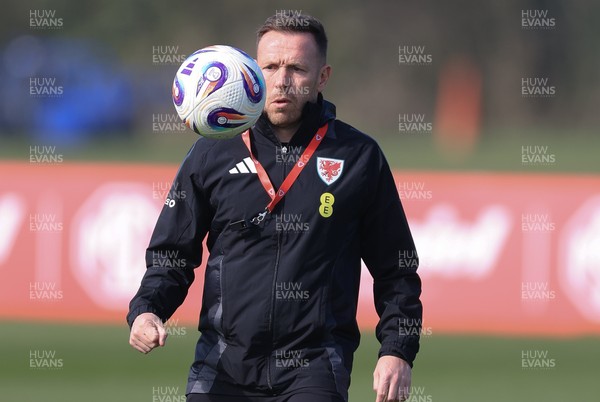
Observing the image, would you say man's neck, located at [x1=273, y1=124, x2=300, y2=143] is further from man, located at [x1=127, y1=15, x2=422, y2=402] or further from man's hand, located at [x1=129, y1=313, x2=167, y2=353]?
man's hand, located at [x1=129, y1=313, x2=167, y2=353]

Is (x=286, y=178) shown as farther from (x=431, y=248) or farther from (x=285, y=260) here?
(x=431, y=248)

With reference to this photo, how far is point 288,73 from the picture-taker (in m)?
4.83

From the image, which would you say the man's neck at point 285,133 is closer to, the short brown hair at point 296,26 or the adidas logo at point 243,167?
the adidas logo at point 243,167

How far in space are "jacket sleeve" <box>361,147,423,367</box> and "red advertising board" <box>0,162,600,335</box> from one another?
234 inches

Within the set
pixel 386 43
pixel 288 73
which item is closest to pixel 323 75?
pixel 288 73

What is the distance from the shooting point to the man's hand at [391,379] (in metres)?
4.57

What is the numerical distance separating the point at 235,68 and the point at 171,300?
924 mm

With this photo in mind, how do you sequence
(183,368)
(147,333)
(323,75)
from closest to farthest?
(147,333), (323,75), (183,368)

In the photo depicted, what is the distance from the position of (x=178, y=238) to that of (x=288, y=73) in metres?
0.77

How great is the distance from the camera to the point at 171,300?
188 inches

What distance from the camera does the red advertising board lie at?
11.0 m

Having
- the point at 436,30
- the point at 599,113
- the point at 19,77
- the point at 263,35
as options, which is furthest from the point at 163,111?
the point at 263,35

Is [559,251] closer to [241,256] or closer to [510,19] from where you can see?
[241,256]

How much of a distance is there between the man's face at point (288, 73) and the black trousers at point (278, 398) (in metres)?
1.06
